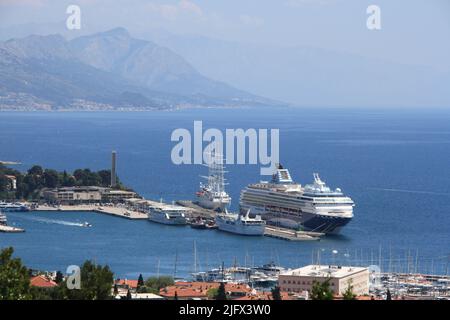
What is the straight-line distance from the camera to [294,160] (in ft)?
122

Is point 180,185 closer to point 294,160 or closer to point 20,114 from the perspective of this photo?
point 294,160

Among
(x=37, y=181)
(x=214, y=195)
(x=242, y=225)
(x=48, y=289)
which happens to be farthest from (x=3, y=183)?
(x=48, y=289)

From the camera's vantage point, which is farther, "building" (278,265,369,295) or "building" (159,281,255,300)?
"building" (278,265,369,295)

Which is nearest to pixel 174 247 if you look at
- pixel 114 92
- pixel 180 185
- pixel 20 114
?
pixel 180 185

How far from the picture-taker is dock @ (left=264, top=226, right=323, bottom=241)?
20859mm

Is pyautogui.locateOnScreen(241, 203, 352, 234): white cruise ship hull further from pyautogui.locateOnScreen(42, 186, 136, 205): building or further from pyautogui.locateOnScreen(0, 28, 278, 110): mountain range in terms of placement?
pyautogui.locateOnScreen(0, 28, 278, 110): mountain range

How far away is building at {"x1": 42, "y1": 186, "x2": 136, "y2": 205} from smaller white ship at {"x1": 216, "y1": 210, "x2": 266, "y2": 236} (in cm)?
411

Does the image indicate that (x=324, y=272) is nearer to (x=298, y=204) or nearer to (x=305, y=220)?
(x=305, y=220)

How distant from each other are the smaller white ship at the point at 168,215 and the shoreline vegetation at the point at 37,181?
3.88m

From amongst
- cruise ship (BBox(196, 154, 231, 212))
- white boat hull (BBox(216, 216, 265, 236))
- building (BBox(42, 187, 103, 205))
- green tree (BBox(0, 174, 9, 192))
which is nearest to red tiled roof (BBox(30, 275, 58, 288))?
white boat hull (BBox(216, 216, 265, 236))

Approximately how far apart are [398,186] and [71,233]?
1054 centimetres

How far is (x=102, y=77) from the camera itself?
94.6 m
